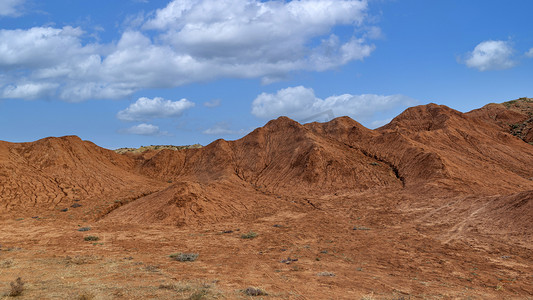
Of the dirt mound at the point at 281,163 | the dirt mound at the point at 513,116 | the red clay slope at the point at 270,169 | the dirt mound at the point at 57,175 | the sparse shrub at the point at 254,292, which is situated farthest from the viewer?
the dirt mound at the point at 513,116

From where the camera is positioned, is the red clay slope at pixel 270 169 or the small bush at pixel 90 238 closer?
the small bush at pixel 90 238

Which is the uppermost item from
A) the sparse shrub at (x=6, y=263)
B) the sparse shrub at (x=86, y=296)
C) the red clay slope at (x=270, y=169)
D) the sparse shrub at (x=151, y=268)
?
the red clay slope at (x=270, y=169)

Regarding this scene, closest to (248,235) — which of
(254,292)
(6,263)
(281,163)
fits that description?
(254,292)

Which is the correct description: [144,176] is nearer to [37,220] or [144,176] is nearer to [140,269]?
[37,220]

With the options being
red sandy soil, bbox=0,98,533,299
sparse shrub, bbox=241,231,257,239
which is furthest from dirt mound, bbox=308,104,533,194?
sparse shrub, bbox=241,231,257,239

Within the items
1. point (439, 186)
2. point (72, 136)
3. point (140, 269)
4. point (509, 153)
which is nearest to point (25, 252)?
point (140, 269)

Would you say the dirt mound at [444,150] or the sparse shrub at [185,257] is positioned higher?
the dirt mound at [444,150]

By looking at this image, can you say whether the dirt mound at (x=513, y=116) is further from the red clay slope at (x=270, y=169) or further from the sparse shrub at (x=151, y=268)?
the sparse shrub at (x=151, y=268)

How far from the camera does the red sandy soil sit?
37.3 feet

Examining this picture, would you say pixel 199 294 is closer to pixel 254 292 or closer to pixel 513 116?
pixel 254 292

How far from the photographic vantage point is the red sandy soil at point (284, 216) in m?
11.4

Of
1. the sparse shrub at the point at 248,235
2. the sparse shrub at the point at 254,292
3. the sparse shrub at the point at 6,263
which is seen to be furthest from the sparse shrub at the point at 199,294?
the sparse shrub at the point at 248,235

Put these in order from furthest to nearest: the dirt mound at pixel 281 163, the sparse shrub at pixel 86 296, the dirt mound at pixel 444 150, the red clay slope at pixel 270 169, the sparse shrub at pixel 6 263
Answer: the dirt mound at pixel 281 163 < the dirt mound at pixel 444 150 < the red clay slope at pixel 270 169 < the sparse shrub at pixel 6 263 < the sparse shrub at pixel 86 296

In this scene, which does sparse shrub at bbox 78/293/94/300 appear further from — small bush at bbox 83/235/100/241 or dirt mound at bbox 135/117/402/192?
dirt mound at bbox 135/117/402/192
